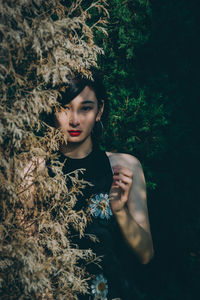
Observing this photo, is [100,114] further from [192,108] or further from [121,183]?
[192,108]

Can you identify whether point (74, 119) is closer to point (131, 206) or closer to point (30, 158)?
point (30, 158)

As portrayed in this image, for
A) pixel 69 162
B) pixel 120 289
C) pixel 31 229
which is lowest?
pixel 120 289

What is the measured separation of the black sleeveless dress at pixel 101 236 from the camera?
288 centimetres

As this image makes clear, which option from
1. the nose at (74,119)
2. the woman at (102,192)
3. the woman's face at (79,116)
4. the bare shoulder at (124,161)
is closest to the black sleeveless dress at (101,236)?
the woman at (102,192)

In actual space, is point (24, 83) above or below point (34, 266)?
above

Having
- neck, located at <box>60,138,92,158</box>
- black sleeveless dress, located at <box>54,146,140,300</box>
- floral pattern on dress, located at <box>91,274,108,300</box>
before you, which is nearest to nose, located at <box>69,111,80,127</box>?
neck, located at <box>60,138,92,158</box>

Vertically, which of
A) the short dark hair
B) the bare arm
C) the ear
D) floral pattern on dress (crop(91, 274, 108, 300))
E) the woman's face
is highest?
the short dark hair

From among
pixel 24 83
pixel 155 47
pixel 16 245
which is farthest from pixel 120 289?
pixel 155 47

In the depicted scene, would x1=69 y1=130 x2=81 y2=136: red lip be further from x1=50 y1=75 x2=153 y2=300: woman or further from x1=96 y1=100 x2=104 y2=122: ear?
x1=96 y1=100 x2=104 y2=122: ear

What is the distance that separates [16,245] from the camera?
1884 mm

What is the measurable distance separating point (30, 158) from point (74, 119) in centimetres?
88

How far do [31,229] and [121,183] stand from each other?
34.6 inches

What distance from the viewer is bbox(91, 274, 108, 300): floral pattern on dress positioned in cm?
281

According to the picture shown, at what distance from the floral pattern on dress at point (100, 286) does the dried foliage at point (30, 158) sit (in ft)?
2.05
